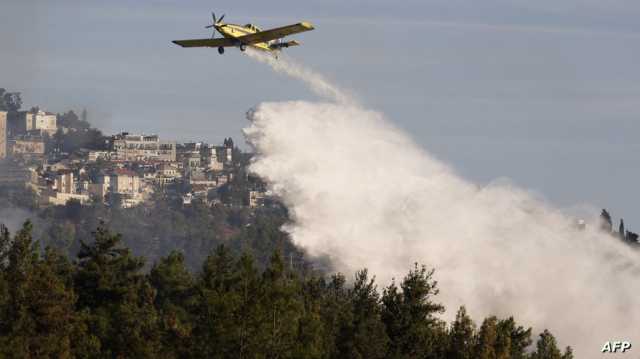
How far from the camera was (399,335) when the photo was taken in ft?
282

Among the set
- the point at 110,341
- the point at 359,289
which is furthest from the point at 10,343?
the point at 359,289

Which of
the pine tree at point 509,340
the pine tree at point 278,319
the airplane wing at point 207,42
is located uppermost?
the airplane wing at point 207,42

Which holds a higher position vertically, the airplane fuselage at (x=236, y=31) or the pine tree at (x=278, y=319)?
the airplane fuselage at (x=236, y=31)

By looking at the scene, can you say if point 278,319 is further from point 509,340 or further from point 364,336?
point 509,340

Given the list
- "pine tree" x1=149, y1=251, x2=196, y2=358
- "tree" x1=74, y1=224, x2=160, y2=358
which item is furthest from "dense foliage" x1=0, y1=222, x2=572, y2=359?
"pine tree" x1=149, y1=251, x2=196, y2=358

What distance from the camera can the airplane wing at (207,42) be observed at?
91781 millimetres

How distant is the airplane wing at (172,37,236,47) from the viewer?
9178cm

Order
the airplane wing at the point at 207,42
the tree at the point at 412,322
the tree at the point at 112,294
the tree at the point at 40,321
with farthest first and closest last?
the airplane wing at the point at 207,42
the tree at the point at 112,294
the tree at the point at 412,322
the tree at the point at 40,321

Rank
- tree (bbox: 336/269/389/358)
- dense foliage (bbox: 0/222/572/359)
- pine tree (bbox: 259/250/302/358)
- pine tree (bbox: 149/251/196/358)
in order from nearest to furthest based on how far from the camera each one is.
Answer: pine tree (bbox: 259/250/302/358), dense foliage (bbox: 0/222/572/359), tree (bbox: 336/269/389/358), pine tree (bbox: 149/251/196/358)

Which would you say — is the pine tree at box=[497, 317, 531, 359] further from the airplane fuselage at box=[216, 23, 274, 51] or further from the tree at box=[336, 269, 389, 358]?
the airplane fuselage at box=[216, 23, 274, 51]

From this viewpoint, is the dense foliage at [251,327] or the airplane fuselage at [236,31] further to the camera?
the airplane fuselage at [236,31]

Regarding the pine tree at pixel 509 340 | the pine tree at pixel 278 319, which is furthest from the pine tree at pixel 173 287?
the pine tree at pixel 278 319

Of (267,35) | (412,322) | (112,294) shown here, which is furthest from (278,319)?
(112,294)

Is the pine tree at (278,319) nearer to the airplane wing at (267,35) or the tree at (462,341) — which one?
the tree at (462,341)
